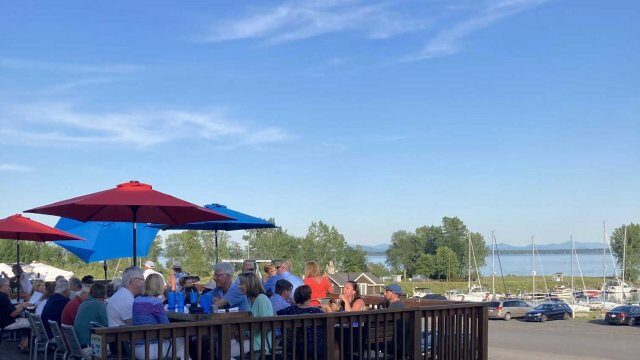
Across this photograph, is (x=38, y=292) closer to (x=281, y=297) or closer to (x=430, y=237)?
(x=281, y=297)

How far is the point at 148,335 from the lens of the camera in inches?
227

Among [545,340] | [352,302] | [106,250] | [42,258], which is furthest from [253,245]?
[352,302]

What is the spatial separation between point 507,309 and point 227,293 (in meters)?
38.9

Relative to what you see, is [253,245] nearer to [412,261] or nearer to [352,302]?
[412,261]

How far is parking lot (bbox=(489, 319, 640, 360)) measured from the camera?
2231cm

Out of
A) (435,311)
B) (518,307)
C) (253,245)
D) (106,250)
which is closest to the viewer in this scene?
(435,311)

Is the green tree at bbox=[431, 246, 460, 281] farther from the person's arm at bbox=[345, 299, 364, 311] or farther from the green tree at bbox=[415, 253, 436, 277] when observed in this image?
the person's arm at bbox=[345, 299, 364, 311]

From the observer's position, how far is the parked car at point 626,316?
3875 centimetres

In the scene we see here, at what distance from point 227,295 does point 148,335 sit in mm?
2225

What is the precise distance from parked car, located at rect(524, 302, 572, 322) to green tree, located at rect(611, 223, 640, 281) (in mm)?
58886

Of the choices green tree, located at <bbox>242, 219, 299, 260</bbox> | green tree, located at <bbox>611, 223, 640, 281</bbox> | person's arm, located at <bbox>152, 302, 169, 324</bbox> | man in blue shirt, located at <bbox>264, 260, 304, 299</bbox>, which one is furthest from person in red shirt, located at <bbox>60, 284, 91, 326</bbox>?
green tree, located at <bbox>611, 223, 640, 281</bbox>

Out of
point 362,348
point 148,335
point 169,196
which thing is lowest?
point 362,348

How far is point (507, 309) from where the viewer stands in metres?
44.1

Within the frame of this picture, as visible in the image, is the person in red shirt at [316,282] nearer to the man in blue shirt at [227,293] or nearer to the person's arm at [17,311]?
the man in blue shirt at [227,293]
